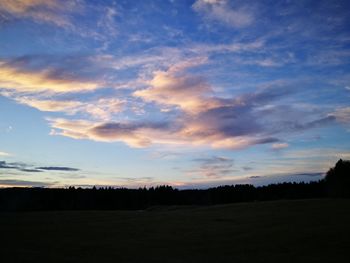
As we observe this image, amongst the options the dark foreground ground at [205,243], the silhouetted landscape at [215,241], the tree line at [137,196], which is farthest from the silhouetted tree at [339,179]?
the dark foreground ground at [205,243]

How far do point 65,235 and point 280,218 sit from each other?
84.4 ft

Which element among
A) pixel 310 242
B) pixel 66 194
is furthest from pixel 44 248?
pixel 66 194

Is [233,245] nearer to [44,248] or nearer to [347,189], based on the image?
[44,248]

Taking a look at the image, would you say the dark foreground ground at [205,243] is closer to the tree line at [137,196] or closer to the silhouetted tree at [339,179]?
the silhouetted tree at [339,179]

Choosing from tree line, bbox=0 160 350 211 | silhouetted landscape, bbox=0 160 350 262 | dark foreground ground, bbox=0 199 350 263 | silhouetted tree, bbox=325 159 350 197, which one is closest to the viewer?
dark foreground ground, bbox=0 199 350 263

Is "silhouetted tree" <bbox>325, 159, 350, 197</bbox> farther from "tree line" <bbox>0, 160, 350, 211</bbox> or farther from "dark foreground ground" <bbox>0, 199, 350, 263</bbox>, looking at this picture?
"dark foreground ground" <bbox>0, 199, 350, 263</bbox>

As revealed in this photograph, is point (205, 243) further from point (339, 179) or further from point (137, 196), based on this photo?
point (137, 196)

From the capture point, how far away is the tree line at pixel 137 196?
127644mm

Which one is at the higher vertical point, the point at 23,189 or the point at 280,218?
the point at 23,189

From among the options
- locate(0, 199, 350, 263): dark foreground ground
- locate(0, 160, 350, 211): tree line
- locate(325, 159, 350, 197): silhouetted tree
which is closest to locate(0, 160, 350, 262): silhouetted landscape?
locate(0, 199, 350, 263): dark foreground ground

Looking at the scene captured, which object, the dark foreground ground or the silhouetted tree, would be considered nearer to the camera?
the dark foreground ground

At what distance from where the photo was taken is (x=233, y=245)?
3117 centimetres

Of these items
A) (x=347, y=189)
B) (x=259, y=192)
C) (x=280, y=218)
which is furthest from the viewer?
(x=259, y=192)

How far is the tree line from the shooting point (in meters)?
128
